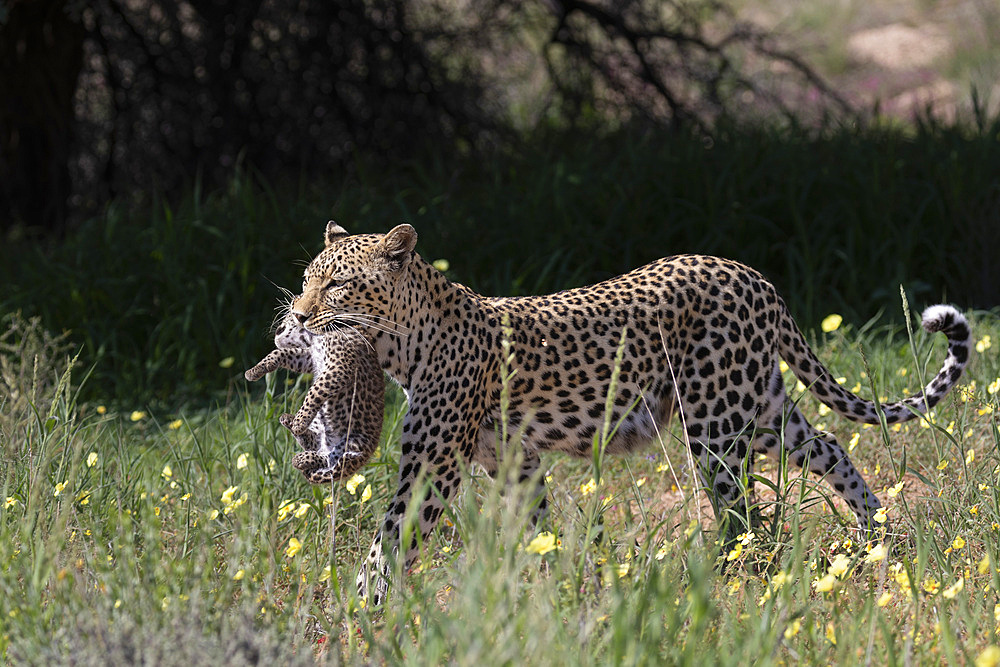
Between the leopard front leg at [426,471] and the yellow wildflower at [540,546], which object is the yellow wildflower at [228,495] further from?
the yellow wildflower at [540,546]

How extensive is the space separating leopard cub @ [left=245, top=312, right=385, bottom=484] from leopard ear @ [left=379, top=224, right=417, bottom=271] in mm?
253

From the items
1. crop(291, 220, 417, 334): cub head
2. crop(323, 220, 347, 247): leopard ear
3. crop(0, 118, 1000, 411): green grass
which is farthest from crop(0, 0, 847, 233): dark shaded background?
crop(291, 220, 417, 334): cub head

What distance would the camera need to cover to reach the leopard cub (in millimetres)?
3426

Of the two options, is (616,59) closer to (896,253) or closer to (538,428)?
(896,253)

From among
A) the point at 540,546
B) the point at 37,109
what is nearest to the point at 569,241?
the point at 37,109

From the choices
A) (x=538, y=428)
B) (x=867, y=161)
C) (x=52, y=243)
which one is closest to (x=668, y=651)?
(x=538, y=428)

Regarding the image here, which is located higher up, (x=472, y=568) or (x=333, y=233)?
(x=333, y=233)

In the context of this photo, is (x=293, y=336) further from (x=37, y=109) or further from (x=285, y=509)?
(x=37, y=109)

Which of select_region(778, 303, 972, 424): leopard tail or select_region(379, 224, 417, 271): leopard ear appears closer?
select_region(379, 224, 417, 271): leopard ear

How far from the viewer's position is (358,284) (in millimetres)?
3357

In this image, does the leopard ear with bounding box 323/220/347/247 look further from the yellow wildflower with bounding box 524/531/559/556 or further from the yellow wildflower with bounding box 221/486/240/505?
the yellow wildflower with bounding box 524/531/559/556

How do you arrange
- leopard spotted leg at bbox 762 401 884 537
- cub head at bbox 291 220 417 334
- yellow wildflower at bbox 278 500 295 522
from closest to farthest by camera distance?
cub head at bbox 291 220 417 334 < yellow wildflower at bbox 278 500 295 522 < leopard spotted leg at bbox 762 401 884 537

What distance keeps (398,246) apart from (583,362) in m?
0.71

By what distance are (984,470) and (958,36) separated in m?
15.3
